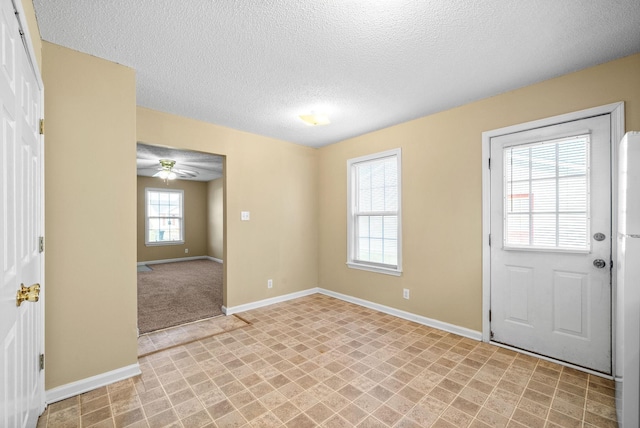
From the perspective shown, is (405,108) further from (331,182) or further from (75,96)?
(75,96)

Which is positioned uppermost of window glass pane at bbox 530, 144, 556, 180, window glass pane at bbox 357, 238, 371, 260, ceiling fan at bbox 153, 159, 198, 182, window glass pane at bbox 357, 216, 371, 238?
ceiling fan at bbox 153, 159, 198, 182

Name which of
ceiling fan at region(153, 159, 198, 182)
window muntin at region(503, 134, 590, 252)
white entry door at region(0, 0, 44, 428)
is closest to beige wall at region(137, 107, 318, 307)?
white entry door at region(0, 0, 44, 428)

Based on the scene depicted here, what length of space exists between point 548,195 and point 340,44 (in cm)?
225

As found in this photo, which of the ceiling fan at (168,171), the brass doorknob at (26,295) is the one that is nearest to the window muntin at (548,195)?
the brass doorknob at (26,295)

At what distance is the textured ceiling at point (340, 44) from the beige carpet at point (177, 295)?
260 cm

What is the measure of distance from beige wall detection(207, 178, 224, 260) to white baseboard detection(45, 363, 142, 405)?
20.1ft

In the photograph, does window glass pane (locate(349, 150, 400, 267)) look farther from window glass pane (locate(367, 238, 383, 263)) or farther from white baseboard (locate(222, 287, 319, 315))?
white baseboard (locate(222, 287, 319, 315))

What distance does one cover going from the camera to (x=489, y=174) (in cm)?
293

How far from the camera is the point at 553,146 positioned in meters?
2.57

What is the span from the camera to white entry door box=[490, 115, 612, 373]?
2320mm

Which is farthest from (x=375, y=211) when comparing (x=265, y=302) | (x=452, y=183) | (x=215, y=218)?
(x=215, y=218)

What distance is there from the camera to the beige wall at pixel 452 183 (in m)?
2.44

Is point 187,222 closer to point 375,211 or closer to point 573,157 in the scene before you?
point 375,211

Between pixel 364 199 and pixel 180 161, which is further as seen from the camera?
pixel 180 161
